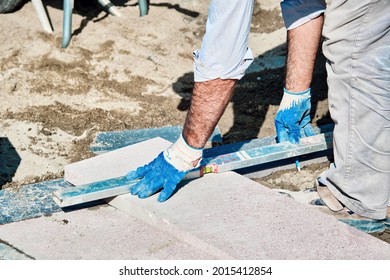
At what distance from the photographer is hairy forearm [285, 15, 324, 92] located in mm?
4180

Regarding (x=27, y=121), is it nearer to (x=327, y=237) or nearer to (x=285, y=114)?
(x=285, y=114)

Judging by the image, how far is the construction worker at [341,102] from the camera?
11.2 ft

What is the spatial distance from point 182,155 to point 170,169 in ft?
0.29

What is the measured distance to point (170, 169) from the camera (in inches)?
141

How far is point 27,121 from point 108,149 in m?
0.74

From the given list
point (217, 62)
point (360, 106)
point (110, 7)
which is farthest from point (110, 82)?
point (360, 106)

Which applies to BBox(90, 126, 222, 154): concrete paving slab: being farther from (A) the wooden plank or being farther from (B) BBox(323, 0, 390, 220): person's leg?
(B) BBox(323, 0, 390, 220): person's leg

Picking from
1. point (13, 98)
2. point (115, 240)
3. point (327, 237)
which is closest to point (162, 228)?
point (115, 240)

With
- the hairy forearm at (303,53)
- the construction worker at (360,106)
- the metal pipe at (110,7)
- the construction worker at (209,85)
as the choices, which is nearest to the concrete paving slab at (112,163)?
the construction worker at (209,85)

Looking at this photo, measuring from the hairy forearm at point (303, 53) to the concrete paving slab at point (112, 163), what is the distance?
806 millimetres

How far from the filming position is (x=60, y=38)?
6.13m

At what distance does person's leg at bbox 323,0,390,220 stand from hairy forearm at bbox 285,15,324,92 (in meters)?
0.51

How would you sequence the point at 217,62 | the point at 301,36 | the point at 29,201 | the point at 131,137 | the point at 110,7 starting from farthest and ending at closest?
the point at 110,7 < the point at 131,137 < the point at 301,36 < the point at 29,201 < the point at 217,62

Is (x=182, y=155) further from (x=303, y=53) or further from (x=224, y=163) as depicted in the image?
(x=303, y=53)
